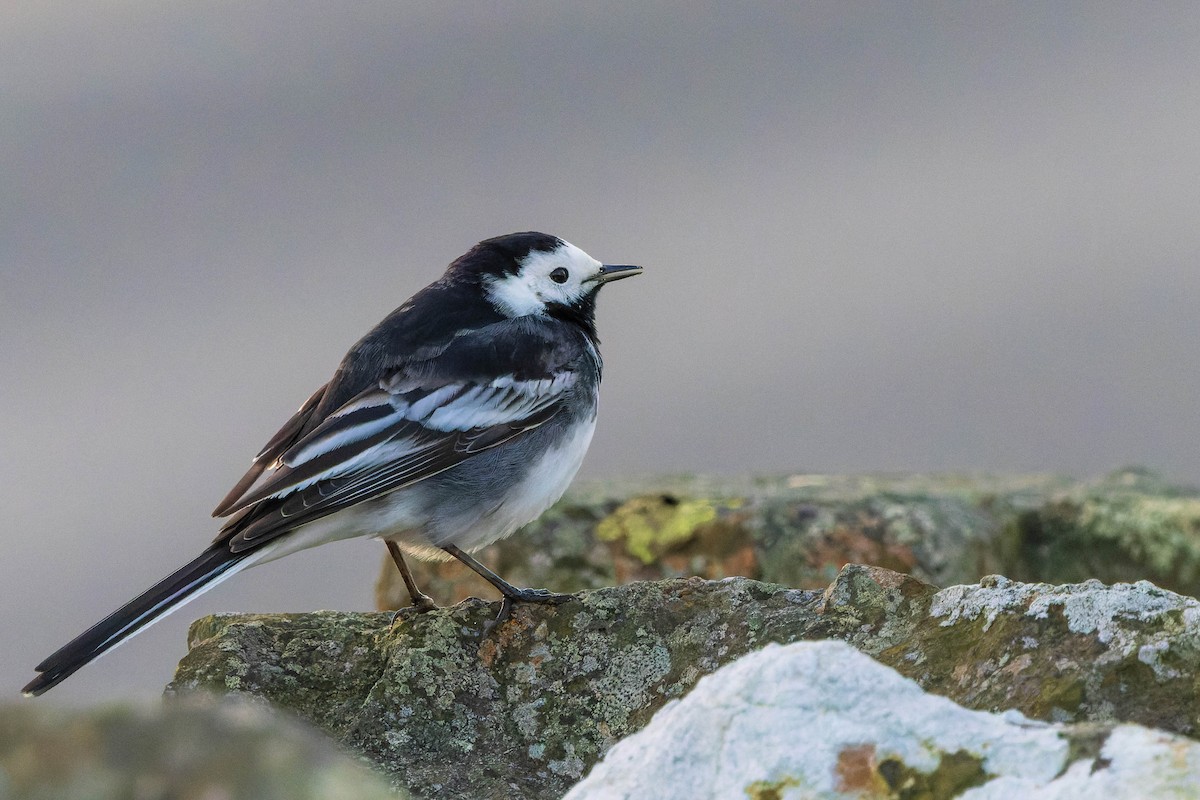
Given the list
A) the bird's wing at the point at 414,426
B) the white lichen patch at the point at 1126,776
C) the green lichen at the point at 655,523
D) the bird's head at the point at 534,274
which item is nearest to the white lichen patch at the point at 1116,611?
the white lichen patch at the point at 1126,776

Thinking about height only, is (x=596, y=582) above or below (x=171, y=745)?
below

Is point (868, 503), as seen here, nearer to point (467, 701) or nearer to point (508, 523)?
point (508, 523)

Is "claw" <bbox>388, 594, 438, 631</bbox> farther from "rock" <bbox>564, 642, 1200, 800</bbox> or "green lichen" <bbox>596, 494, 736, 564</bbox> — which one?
"rock" <bbox>564, 642, 1200, 800</bbox>

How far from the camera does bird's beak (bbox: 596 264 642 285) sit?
845 cm

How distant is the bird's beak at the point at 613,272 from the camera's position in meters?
8.45

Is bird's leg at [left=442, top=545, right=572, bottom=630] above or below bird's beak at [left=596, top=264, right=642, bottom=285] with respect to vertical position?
below

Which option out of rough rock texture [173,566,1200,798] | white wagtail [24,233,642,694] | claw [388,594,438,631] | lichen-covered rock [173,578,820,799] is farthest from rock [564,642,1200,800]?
white wagtail [24,233,642,694]

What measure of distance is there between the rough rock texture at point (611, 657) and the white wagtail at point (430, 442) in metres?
0.59

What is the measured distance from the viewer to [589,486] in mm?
8891

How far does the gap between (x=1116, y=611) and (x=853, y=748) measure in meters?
1.20

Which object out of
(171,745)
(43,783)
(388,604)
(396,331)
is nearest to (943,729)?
(171,745)

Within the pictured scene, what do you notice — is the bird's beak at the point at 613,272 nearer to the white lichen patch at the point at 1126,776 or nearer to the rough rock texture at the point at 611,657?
the rough rock texture at the point at 611,657

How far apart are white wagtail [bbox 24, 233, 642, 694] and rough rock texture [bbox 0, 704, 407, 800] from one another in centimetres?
323

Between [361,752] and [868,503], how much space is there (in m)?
4.24
